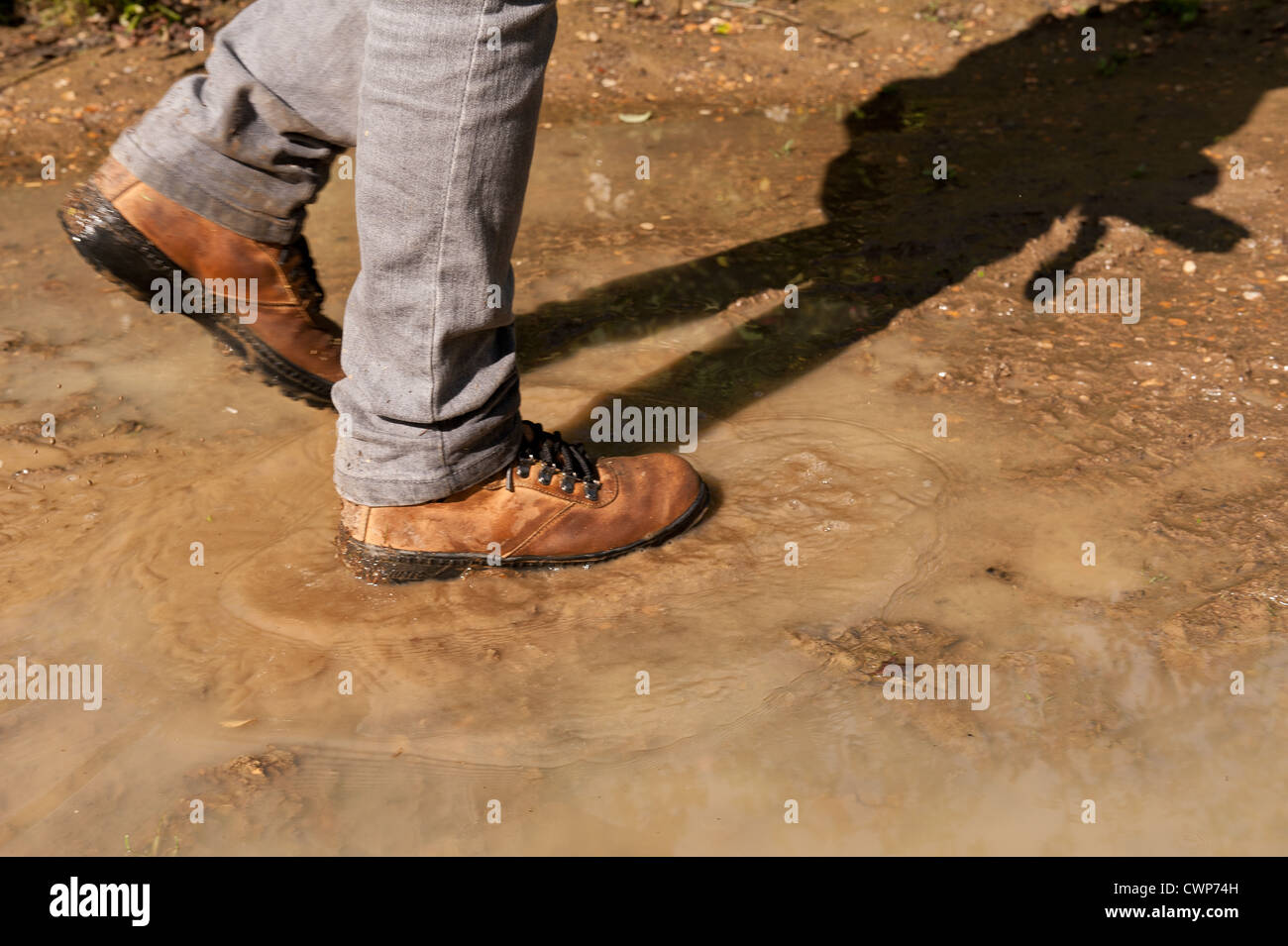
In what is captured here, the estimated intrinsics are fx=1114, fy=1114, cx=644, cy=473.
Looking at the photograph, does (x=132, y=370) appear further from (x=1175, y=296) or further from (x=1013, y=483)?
(x=1175, y=296)

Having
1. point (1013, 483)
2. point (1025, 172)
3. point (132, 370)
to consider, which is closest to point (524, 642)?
point (1013, 483)

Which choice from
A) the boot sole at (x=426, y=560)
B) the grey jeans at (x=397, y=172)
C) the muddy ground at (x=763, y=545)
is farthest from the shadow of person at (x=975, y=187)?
the grey jeans at (x=397, y=172)

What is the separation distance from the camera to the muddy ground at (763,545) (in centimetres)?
155

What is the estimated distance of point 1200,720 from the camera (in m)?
1.65

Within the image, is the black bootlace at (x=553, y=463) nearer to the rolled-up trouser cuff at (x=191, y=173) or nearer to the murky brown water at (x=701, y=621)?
the murky brown water at (x=701, y=621)

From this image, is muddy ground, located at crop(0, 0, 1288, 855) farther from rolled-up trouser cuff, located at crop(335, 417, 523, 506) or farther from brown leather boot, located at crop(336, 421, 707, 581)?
rolled-up trouser cuff, located at crop(335, 417, 523, 506)

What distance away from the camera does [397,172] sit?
1.53 meters

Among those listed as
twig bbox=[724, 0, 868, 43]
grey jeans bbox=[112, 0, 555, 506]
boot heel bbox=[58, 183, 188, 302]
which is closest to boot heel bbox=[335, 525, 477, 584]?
grey jeans bbox=[112, 0, 555, 506]

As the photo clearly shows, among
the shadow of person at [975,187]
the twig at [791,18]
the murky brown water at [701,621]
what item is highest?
the twig at [791,18]

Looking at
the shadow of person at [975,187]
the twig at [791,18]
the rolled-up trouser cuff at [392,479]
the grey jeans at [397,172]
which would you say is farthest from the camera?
the twig at [791,18]

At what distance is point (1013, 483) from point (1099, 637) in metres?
0.45

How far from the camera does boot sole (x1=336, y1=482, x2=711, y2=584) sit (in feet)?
6.25

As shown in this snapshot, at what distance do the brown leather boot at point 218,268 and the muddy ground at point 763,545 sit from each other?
248 mm

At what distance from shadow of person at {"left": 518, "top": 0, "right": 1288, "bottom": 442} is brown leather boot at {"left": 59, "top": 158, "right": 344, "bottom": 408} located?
25.3 inches
